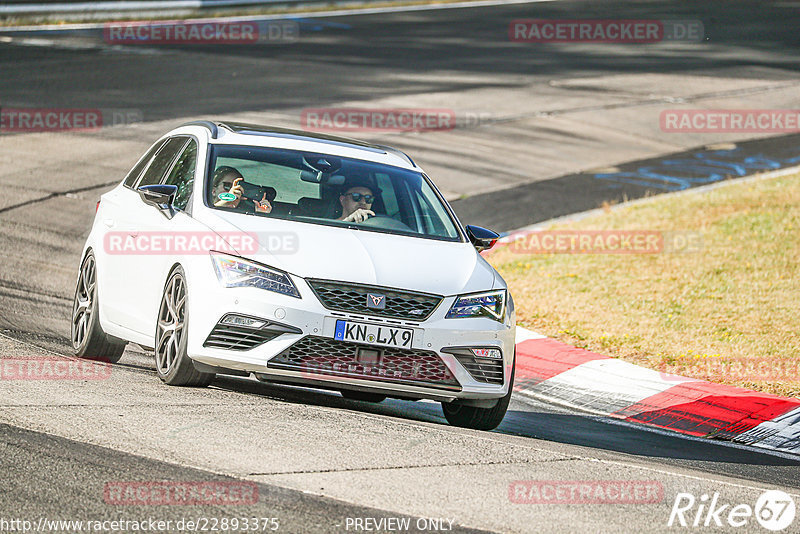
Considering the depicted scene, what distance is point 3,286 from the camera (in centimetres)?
1166

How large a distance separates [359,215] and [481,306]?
1185mm

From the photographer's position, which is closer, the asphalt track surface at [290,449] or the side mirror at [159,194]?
the asphalt track surface at [290,449]

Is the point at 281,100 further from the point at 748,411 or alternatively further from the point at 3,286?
the point at 748,411

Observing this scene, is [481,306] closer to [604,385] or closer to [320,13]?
[604,385]

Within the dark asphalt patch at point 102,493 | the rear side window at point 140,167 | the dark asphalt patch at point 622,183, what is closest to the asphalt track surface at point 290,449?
the dark asphalt patch at point 102,493

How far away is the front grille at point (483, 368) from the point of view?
7492mm

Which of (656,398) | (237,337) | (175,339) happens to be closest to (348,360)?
(237,337)

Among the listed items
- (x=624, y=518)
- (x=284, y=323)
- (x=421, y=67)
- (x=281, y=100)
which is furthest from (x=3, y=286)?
(x=421, y=67)

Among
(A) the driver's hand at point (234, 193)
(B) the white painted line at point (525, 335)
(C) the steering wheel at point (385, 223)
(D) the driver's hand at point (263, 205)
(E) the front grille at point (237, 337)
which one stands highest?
(A) the driver's hand at point (234, 193)

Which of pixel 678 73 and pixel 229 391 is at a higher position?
pixel 678 73

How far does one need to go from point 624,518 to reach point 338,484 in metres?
1.33

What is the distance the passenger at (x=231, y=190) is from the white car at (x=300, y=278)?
1 cm

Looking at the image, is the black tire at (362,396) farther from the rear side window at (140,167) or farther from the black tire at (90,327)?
the rear side window at (140,167)

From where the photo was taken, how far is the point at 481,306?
300 inches
